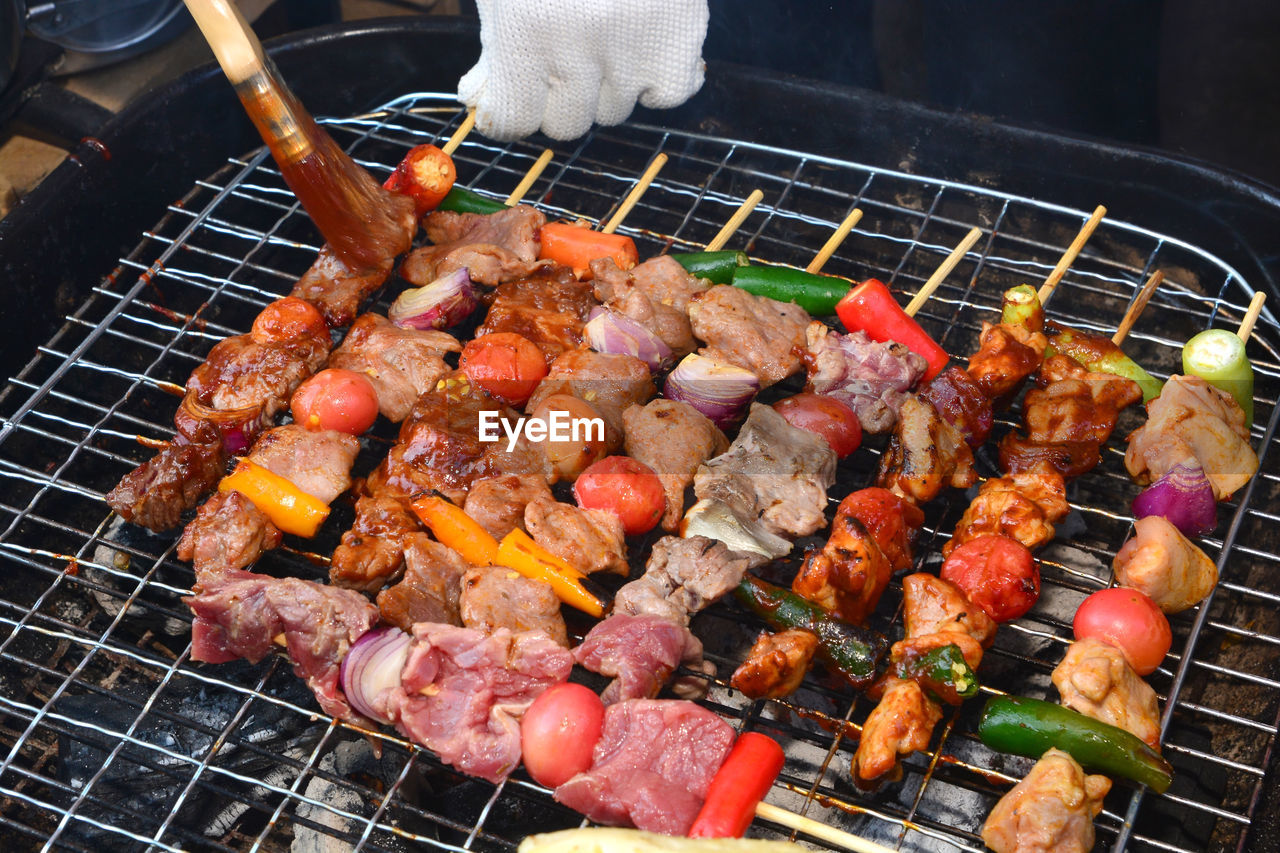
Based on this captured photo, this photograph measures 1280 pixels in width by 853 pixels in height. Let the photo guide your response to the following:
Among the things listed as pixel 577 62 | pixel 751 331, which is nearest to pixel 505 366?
pixel 751 331

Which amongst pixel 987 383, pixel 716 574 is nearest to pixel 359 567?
pixel 716 574

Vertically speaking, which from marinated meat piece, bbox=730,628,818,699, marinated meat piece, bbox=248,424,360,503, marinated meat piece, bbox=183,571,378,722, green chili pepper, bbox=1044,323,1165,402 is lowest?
marinated meat piece, bbox=183,571,378,722

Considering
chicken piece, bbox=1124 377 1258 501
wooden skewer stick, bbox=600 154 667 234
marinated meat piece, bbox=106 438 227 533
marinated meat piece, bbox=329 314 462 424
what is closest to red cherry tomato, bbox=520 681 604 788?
marinated meat piece, bbox=329 314 462 424

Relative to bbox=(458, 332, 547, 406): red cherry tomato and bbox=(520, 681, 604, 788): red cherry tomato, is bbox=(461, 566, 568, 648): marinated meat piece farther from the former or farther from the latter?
bbox=(458, 332, 547, 406): red cherry tomato

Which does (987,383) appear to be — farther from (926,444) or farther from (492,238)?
(492,238)

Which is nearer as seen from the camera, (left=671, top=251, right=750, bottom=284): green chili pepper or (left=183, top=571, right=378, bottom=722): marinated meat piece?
(left=183, top=571, right=378, bottom=722): marinated meat piece

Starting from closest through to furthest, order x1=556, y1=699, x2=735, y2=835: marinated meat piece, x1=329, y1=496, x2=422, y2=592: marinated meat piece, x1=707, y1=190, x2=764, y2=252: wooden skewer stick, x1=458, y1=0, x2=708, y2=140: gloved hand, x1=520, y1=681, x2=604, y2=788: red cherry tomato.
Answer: x1=556, y1=699, x2=735, y2=835: marinated meat piece < x1=520, y1=681, x2=604, y2=788: red cherry tomato < x1=329, y1=496, x2=422, y2=592: marinated meat piece < x1=707, y1=190, x2=764, y2=252: wooden skewer stick < x1=458, y1=0, x2=708, y2=140: gloved hand
